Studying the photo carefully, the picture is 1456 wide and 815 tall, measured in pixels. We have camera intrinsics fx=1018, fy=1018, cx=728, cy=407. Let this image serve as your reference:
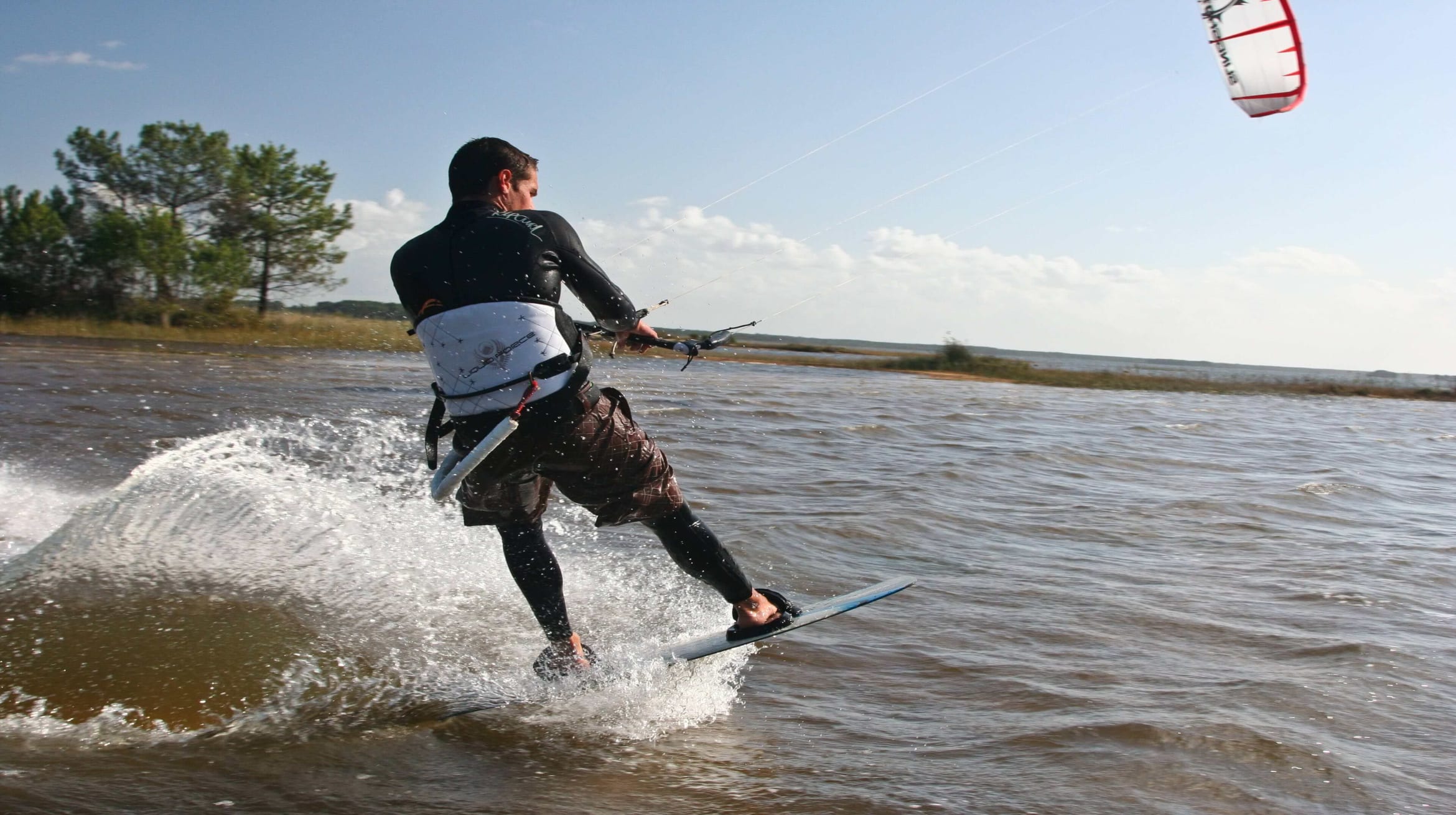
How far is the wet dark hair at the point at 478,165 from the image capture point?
11.4ft

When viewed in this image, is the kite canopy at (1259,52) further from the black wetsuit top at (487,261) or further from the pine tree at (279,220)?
the pine tree at (279,220)

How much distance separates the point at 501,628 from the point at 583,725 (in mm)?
1200

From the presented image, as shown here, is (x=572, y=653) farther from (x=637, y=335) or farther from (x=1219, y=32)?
(x=1219, y=32)

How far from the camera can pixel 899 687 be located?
13.3 ft

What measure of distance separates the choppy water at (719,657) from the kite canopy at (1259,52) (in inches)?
141

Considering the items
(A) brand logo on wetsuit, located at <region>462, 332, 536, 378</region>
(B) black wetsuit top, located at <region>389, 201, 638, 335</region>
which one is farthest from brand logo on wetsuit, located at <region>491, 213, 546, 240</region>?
(A) brand logo on wetsuit, located at <region>462, 332, 536, 378</region>

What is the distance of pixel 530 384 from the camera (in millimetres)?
3316

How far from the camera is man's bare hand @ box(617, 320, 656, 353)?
376 cm

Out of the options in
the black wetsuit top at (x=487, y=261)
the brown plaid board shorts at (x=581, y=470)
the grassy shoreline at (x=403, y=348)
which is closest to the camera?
the black wetsuit top at (x=487, y=261)

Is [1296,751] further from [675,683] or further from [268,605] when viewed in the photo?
[268,605]

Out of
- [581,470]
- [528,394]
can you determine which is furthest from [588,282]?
[581,470]

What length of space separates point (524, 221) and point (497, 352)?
1.46ft

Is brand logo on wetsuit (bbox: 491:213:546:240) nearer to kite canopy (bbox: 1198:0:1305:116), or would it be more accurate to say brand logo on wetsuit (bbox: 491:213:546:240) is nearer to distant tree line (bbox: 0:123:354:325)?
kite canopy (bbox: 1198:0:1305:116)

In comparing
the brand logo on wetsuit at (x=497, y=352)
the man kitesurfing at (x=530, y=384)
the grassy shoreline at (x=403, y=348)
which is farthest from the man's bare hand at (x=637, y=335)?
the grassy shoreline at (x=403, y=348)
